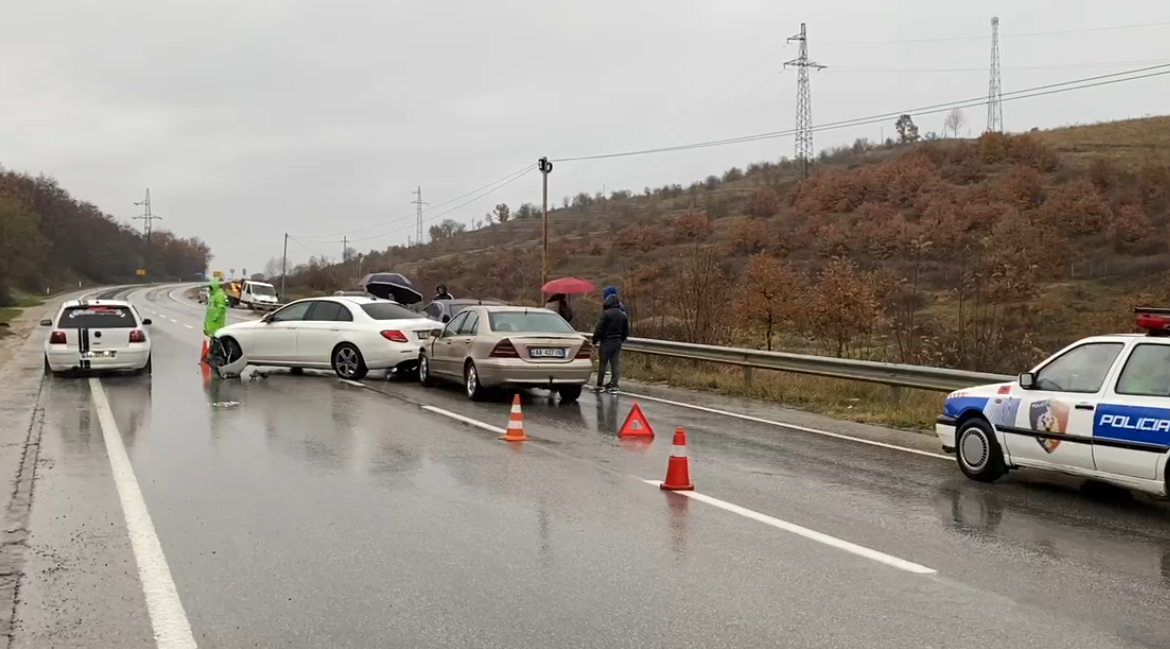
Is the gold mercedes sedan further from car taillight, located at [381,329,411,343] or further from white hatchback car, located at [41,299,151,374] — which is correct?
white hatchback car, located at [41,299,151,374]

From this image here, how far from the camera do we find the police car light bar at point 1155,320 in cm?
793

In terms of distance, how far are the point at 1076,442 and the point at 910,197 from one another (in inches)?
2322

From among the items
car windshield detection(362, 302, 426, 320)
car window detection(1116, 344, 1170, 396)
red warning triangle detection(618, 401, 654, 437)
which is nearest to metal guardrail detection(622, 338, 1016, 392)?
car window detection(1116, 344, 1170, 396)

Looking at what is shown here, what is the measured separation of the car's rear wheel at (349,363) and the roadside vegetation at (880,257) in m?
5.71

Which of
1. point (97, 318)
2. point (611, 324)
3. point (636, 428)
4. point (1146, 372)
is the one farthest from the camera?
point (97, 318)

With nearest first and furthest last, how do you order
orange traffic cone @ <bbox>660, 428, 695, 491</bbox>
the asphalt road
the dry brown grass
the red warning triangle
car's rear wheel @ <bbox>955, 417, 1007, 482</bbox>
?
the asphalt road
orange traffic cone @ <bbox>660, 428, 695, 491</bbox>
car's rear wheel @ <bbox>955, 417, 1007, 482</bbox>
the red warning triangle
the dry brown grass

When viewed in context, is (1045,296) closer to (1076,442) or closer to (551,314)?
(551,314)

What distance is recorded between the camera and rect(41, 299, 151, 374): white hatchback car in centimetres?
1705

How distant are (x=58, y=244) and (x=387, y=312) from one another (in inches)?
4031

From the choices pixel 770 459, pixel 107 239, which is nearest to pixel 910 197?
pixel 770 459

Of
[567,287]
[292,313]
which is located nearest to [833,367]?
[567,287]

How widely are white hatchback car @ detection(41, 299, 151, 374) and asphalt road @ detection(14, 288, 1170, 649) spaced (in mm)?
6432

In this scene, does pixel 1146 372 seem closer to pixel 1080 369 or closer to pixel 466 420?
pixel 1080 369

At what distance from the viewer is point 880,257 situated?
52.0 m
